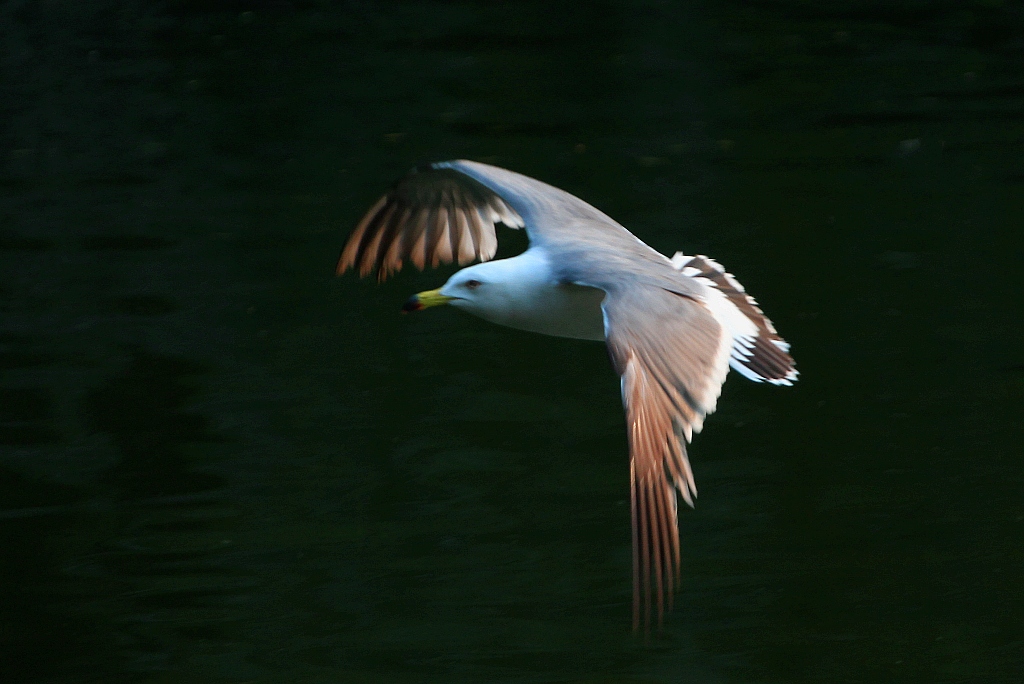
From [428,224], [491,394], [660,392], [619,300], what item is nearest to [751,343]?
[619,300]

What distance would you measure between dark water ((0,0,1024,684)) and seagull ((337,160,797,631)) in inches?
19.7

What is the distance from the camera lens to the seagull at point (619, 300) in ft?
10.9

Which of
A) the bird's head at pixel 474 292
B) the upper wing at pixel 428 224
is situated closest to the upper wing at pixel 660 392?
the bird's head at pixel 474 292

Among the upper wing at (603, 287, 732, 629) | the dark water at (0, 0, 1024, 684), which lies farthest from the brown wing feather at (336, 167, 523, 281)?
the upper wing at (603, 287, 732, 629)

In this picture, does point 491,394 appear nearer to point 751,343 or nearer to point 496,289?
point 496,289

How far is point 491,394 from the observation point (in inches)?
236

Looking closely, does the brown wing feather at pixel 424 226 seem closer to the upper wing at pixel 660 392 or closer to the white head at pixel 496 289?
the white head at pixel 496 289

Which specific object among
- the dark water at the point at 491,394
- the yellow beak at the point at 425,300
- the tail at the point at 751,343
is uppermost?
the yellow beak at the point at 425,300

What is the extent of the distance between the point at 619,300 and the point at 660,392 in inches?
14.3

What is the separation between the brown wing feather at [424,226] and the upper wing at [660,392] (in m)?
1.57

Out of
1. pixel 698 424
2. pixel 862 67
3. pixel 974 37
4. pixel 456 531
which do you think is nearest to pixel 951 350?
pixel 456 531

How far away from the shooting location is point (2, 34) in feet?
40.8

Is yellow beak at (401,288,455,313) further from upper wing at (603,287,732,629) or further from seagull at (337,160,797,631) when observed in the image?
upper wing at (603,287,732,629)

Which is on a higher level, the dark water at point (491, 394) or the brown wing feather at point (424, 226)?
the brown wing feather at point (424, 226)
